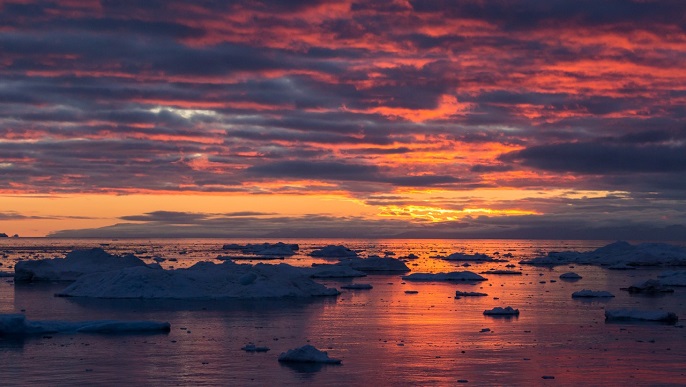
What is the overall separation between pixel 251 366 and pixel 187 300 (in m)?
23.2

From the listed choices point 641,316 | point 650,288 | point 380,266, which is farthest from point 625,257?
point 641,316

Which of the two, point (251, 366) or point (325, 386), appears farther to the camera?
point (251, 366)

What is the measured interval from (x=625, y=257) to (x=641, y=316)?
233 feet

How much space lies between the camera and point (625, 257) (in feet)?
341

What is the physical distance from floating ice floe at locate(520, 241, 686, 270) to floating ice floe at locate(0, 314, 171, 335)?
71.6 m

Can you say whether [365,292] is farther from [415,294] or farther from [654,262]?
[654,262]

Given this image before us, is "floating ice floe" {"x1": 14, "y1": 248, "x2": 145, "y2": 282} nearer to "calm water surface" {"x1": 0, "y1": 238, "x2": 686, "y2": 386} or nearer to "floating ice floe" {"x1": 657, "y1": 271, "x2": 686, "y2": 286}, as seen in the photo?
"calm water surface" {"x1": 0, "y1": 238, "x2": 686, "y2": 386}

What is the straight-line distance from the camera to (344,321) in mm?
35625

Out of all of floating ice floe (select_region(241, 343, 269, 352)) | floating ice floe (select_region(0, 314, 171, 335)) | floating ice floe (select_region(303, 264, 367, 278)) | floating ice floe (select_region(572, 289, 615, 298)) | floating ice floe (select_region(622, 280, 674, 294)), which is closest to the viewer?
floating ice floe (select_region(241, 343, 269, 352))

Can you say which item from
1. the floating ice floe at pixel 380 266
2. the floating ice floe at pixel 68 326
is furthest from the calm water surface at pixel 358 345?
the floating ice floe at pixel 380 266

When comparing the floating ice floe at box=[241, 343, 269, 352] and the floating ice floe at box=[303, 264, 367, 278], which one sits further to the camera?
the floating ice floe at box=[303, 264, 367, 278]

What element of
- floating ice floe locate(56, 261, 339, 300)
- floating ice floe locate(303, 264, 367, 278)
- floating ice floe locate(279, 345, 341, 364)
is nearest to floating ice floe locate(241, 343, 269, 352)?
floating ice floe locate(279, 345, 341, 364)

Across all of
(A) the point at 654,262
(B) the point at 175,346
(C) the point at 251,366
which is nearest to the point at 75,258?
(B) the point at 175,346

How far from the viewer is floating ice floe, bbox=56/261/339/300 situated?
46.8 meters
